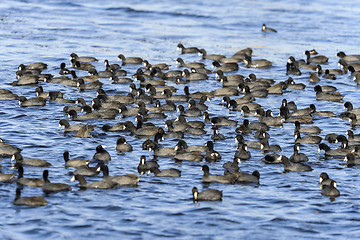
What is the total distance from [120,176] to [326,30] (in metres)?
36.2

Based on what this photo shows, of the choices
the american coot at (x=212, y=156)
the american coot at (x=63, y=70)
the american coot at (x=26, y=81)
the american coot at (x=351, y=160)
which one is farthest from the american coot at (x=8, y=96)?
the american coot at (x=351, y=160)

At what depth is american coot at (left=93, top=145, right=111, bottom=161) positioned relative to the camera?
75.0 ft

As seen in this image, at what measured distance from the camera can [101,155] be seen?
75.0ft

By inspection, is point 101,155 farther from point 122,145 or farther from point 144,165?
point 144,165

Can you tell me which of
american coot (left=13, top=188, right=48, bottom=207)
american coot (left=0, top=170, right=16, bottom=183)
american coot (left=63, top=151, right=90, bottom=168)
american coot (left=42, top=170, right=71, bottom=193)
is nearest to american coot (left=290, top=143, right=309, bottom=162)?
american coot (left=63, top=151, right=90, bottom=168)

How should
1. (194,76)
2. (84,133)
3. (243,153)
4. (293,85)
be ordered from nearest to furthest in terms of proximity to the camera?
(243,153)
(84,133)
(293,85)
(194,76)

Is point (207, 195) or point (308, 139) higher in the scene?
point (308, 139)

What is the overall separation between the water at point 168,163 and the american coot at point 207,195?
10.3 inches

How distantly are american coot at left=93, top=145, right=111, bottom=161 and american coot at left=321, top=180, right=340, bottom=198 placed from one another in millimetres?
7292

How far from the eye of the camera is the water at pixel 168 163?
17953 mm

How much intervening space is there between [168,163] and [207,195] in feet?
12.3

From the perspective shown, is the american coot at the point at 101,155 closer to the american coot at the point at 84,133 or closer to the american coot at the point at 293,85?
the american coot at the point at 84,133

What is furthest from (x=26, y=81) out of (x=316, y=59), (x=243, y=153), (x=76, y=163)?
(x=316, y=59)

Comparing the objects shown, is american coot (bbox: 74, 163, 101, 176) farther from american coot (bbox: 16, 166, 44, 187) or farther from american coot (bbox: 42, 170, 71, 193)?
american coot (bbox: 16, 166, 44, 187)
